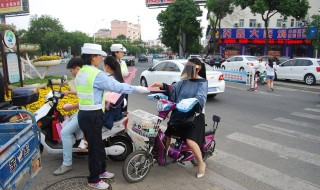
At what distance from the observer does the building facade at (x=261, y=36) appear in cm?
3381

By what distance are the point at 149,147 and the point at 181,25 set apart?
3248 cm

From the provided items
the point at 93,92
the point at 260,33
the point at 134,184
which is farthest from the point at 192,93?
the point at 260,33

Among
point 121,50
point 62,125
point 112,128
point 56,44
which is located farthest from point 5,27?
point 56,44

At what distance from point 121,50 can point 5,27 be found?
5.38 meters

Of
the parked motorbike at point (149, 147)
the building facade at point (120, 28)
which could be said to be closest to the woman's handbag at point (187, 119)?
the parked motorbike at point (149, 147)

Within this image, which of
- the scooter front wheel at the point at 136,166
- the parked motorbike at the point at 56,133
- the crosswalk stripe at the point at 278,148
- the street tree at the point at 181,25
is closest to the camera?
the scooter front wheel at the point at 136,166

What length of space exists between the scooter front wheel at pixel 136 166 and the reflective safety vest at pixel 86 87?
2.78 ft

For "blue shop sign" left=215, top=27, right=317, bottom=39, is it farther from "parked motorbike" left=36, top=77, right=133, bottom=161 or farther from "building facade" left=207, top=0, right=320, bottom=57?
"parked motorbike" left=36, top=77, right=133, bottom=161

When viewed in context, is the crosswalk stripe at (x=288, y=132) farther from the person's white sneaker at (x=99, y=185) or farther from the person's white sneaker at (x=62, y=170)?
the person's white sneaker at (x=62, y=170)

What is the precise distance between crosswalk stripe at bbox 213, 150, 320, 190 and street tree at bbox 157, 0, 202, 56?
103 feet

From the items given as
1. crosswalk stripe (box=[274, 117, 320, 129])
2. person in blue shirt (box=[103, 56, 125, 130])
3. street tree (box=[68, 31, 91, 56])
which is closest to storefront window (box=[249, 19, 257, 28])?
crosswalk stripe (box=[274, 117, 320, 129])

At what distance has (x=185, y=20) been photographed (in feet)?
113

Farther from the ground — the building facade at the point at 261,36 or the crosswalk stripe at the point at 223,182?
the building facade at the point at 261,36

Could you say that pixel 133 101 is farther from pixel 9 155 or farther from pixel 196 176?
pixel 9 155
